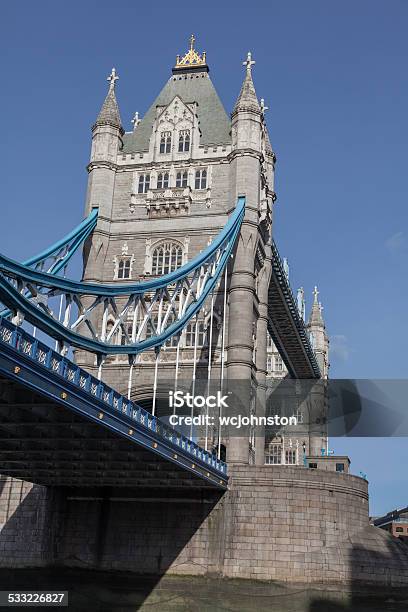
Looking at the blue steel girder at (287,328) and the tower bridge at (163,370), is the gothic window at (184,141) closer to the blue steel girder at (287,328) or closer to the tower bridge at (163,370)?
the tower bridge at (163,370)

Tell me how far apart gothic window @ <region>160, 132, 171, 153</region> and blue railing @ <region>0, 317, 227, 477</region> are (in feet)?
81.4

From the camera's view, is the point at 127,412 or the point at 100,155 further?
the point at 100,155

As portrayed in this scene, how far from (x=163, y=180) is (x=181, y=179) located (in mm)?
1282

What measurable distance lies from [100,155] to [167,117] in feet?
19.4

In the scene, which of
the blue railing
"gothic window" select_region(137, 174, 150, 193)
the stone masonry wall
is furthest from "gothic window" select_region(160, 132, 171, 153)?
the blue railing

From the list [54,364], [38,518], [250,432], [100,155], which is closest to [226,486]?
[250,432]

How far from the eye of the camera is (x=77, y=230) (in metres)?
47.8

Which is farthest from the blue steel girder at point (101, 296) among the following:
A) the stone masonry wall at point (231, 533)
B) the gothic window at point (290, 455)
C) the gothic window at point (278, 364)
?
the gothic window at point (278, 364)

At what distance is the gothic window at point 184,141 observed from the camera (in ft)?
174

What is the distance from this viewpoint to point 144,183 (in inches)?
2072

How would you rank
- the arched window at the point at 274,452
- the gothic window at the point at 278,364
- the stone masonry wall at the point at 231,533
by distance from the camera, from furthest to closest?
the gothic window at the point at 278,364 → the arched window at the point at 274,452 → the stone masonry wall at the point at 231,533

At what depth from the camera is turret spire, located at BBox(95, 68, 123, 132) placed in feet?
176

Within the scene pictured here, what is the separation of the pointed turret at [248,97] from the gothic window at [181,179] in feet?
17.8

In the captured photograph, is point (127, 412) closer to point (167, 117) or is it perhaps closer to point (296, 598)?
point (296, 598)
